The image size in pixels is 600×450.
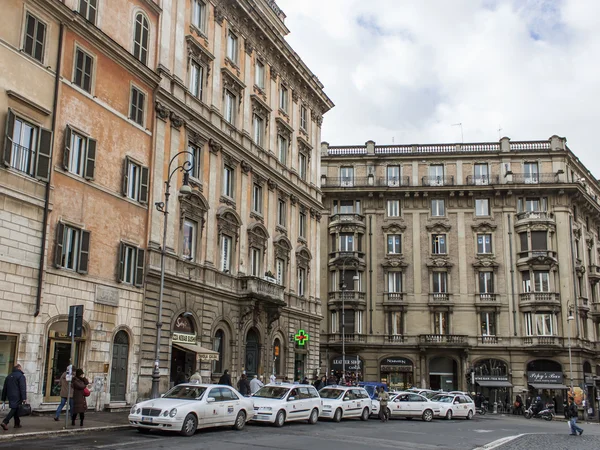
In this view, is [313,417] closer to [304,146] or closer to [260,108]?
[260,108]

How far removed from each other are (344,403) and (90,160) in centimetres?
1425

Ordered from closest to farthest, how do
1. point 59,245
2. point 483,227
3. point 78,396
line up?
point 78,396, point 59,245, point 483,227

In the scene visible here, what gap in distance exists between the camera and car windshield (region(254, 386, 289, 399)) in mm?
25375

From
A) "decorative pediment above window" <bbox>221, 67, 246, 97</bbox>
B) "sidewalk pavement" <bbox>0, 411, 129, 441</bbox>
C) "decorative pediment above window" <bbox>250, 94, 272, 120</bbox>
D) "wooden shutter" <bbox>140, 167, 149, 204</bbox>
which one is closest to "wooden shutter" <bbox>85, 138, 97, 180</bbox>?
"wooden shutter" <bbox>140, 167, 149, 204</bbox>

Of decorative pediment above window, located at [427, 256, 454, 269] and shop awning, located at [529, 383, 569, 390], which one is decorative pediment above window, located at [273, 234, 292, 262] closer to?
decorative pediment above window, located at [427, 256, 454, 269]

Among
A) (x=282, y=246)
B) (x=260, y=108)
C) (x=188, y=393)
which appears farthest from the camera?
(x=282, y=246)

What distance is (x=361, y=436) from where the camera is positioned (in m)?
22.6

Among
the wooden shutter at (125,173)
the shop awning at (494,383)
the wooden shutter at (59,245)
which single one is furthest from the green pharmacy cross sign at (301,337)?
the shop awning at (494,383)

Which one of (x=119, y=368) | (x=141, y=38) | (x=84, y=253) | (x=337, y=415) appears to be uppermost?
(x=141, y=38)

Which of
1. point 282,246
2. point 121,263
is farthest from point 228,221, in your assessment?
point 121,263

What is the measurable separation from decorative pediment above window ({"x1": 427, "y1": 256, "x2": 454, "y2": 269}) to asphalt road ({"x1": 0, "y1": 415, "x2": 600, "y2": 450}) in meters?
33.9

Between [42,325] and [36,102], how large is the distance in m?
7.66

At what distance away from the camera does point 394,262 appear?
2463 inches

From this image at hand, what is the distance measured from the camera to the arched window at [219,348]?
115ft
